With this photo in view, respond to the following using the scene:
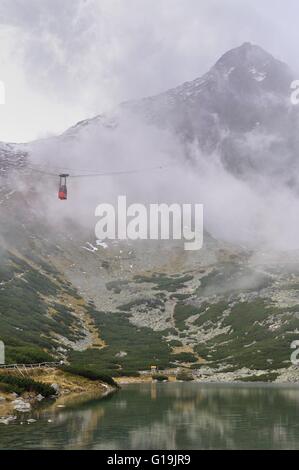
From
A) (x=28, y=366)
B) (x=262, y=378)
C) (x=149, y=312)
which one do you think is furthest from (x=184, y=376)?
(x=149, y=312)

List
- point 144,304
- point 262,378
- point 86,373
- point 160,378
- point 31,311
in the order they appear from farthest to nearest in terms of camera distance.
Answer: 1. point 144,304
2. point 31,311
3. point 160,378
4. point 262,378
5. point 86,373

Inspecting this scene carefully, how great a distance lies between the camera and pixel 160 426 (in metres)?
32.7

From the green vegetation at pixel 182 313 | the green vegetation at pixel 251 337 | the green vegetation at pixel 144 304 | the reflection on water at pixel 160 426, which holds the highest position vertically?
the green vegetation at pixel 144 304

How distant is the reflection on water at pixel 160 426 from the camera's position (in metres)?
26.4

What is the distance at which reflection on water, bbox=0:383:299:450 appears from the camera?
26438mm

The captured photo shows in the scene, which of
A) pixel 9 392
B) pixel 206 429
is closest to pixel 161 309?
pixel 9 392

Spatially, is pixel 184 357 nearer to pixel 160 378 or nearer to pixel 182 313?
pixel 160 378

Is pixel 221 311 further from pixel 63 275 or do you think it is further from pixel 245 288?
pixel 63 275

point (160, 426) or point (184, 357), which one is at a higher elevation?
point (184, 357)

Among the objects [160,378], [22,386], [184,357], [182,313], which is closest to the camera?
[22,386]

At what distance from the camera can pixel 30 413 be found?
37.3 metres

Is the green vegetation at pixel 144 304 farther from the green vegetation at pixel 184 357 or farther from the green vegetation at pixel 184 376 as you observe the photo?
the green vegetation at pixel 184 376

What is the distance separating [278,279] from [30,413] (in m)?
134

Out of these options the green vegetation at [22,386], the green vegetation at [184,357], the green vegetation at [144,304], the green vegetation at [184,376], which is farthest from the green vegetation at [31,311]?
the green vegetation at [184,357]
